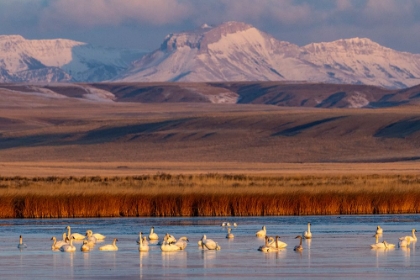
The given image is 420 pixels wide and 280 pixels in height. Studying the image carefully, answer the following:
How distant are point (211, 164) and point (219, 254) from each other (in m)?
43.4

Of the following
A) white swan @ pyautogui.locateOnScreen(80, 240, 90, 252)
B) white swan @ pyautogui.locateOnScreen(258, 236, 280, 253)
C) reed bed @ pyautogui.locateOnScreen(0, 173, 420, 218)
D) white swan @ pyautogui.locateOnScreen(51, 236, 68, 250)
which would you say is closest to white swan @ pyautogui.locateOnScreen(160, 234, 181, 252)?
white swan @ pyautogui.locateOnScreen(80, 240, 90, 252)

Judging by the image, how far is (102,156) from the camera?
73250 millimetres

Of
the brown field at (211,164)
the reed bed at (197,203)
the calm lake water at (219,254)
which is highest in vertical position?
the brown field at (211,164)

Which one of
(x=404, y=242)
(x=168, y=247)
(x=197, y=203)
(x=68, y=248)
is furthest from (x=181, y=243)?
(x=197, y=203)

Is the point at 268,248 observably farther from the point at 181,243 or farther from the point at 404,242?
the point at 404,242

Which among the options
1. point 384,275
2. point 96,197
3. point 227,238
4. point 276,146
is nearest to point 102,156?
point 276,146

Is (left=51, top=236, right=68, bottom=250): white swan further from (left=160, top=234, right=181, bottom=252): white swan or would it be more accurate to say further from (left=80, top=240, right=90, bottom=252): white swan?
(left=160, top=234, right=181, bottom=252): white swan

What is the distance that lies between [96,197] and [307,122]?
58368 mm

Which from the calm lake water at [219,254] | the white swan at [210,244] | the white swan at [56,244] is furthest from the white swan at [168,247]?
the white swan at [56,244]

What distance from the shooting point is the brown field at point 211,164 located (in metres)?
28.3

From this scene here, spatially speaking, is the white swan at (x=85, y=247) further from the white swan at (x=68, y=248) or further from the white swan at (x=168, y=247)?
the white swan at (x=168, y=247)

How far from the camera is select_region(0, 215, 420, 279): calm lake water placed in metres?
16.2

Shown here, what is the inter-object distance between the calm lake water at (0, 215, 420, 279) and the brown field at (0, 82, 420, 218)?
147 cm

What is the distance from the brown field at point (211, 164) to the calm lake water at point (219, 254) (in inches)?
58.0
